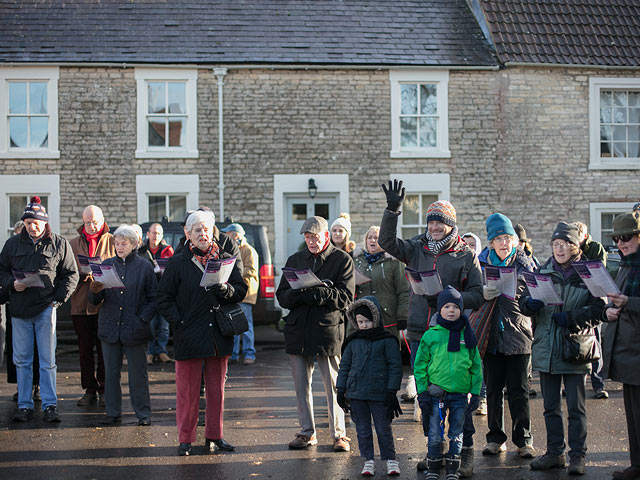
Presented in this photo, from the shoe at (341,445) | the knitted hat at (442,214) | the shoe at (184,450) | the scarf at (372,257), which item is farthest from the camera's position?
the scarf at (372,257)

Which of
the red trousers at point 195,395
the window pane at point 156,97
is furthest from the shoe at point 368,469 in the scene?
the window pane at point 156,97

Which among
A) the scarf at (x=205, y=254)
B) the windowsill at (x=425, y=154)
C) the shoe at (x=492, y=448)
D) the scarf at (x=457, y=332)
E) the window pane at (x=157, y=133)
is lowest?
the shoe at (x=492, y=448)

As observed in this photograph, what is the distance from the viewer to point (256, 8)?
64.7ft

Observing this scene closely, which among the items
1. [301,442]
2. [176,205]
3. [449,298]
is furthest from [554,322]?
[176,205]

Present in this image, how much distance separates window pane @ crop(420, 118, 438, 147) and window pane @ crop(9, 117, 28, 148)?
894cm

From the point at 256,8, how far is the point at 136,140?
4373mm

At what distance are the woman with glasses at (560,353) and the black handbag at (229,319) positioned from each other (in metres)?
2.42

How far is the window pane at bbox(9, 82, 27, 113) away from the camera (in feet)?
60.5

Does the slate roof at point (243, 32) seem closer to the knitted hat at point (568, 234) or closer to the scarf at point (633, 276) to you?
the knitted hat at point (568, 234)

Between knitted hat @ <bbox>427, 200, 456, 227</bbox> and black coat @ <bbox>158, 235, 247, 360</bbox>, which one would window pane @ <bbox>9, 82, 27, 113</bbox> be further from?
knitted hat @ <bbox>427, 200, 456, 227</bbox>

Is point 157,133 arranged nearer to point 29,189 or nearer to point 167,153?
point 167,153

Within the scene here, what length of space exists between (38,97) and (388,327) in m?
12.7

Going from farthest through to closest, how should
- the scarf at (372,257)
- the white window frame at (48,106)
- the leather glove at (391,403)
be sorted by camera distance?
the white window frame at (48,106)
the scarf at (372,257)
the leather glove at (391,403)

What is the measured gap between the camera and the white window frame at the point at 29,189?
18281 mm
